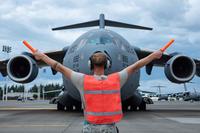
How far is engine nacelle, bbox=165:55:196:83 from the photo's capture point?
1448 centimetres

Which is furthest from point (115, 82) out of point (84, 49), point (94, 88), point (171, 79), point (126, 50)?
point (171, 79)

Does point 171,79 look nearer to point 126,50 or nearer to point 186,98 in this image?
point 126,50

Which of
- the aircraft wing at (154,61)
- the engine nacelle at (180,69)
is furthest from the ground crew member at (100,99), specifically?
the aircraft wing at (154,61)

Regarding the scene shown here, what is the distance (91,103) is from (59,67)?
1.58ft

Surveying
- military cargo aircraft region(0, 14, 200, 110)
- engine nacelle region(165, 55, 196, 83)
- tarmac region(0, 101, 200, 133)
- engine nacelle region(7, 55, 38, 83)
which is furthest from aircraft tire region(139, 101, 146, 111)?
engine nacelle region(7, 55, 38, 83)

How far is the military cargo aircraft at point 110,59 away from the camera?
11.8 meters

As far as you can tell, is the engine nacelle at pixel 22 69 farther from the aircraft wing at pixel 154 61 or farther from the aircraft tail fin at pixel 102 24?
the aircraft wing at pixel 154 61

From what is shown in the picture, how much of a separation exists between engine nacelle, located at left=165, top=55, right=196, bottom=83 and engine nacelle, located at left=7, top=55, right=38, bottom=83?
5392 mm

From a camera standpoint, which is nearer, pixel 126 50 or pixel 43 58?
pixel 43 58

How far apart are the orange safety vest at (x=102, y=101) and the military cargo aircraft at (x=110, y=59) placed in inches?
261

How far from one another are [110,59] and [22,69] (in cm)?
599

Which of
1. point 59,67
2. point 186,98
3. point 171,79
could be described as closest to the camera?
point 59,67

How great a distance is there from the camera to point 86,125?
3.21 m

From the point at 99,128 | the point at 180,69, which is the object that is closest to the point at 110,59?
the point at 180,69
